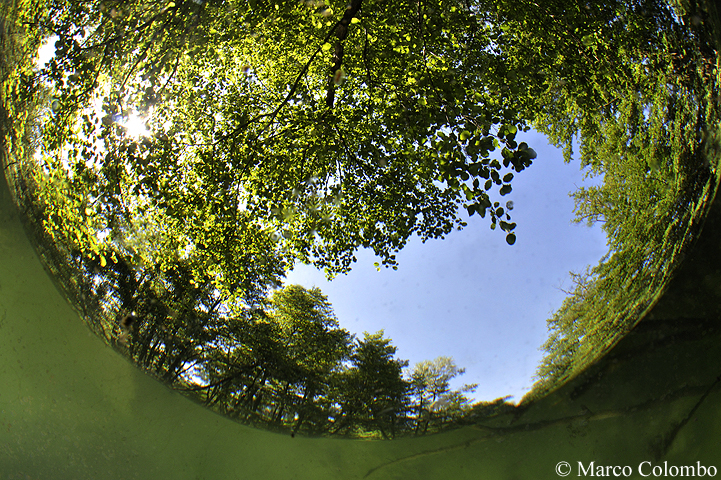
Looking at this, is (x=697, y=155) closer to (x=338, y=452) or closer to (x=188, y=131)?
(x=338, y=452)

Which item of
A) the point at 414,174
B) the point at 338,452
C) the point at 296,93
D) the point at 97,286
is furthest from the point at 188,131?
the point at 338,452

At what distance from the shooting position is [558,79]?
2.47 m

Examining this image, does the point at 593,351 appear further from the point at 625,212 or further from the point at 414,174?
the point at 414,174

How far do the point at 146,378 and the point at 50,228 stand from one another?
141 centimetres

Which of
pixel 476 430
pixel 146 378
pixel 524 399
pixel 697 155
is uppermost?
pixel 697 155

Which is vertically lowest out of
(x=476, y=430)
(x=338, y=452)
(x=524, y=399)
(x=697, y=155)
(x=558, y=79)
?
(x=338, y=452)

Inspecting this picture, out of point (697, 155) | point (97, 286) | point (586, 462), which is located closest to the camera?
point (586, 462)

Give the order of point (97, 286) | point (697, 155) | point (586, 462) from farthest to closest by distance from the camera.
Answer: point (97, 286) < point (697, 155) < point (586, 462)

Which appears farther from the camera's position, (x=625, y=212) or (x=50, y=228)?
(x=50, y=228)

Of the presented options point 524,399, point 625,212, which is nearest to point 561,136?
point 625,212

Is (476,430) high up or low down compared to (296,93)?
down

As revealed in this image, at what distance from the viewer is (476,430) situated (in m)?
2.38

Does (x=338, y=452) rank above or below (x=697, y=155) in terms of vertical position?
below

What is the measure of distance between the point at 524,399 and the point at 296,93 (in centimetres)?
268
